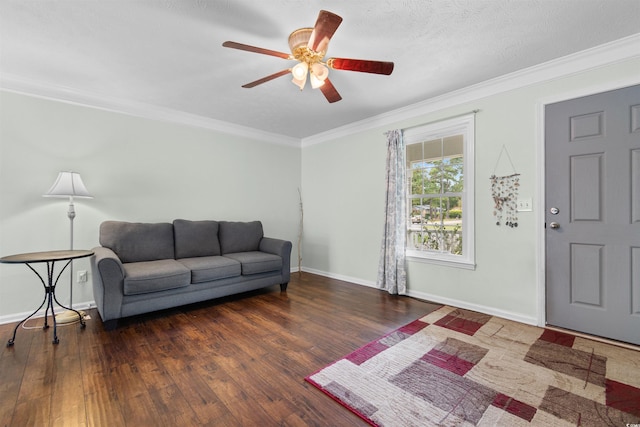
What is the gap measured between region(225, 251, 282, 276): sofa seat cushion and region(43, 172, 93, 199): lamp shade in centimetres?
172

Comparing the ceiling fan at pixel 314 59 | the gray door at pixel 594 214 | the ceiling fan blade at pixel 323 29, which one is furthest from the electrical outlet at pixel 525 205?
the ceiling fan blade at pixel 323 29

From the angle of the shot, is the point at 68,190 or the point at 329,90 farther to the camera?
the point at 68,190

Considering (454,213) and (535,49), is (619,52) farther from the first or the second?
(454,213)

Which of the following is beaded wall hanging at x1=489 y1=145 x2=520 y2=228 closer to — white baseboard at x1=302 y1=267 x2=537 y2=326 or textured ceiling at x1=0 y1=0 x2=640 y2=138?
white baseboard at x1=302 y1=267 x2=537 y2=326

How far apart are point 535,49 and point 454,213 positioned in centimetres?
175

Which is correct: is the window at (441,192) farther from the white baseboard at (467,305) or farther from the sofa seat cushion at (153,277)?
the sofa seat cushion at (153,277)

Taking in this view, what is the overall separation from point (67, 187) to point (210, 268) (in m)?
1.62

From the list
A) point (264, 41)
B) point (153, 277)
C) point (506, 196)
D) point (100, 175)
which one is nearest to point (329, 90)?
point (264, 41)

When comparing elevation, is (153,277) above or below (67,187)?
below

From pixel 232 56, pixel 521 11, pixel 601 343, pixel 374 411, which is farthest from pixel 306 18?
pixel 601 343

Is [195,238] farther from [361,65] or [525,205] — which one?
[525,205]

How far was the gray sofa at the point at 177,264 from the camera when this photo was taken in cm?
263

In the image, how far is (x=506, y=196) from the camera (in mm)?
2926

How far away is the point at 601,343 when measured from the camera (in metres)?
2.35
